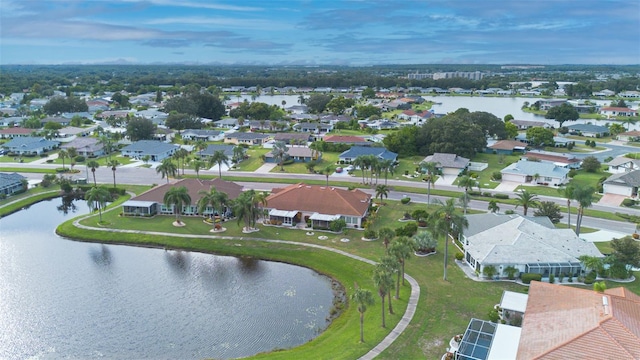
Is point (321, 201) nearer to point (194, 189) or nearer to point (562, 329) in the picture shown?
point (194, 189)

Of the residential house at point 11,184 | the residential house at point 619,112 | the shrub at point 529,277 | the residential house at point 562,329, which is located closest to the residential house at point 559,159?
the shrub at point 529,277

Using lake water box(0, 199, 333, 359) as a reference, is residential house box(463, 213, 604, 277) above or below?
above

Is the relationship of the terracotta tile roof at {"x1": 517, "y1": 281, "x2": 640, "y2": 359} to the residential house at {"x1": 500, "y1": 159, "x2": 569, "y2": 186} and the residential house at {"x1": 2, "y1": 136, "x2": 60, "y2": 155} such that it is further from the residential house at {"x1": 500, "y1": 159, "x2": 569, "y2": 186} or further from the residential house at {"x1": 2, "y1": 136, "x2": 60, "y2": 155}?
the residential house at {"x1": 2, "y1": 136, "x2": 60, "y2": 155}

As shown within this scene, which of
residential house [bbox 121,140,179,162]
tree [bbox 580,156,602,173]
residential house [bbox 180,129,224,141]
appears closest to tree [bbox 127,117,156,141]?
residential house [bbox 180,129,224,141]

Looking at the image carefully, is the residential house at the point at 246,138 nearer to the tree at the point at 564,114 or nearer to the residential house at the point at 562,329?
the residential house at the point at 562,329

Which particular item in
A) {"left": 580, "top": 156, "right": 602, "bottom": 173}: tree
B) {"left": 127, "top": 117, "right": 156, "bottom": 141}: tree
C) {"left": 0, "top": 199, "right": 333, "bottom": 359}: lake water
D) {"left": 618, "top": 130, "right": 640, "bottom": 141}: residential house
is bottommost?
{"left": 0, "top": 199, "right": 333, "bottom": 359}: lake water

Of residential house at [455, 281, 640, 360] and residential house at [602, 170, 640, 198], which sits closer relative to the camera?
residential house at [455, 281, 640, 360]

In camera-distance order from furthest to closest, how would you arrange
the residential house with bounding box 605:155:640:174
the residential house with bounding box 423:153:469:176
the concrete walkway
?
1. the residential house with bounding box 423:153:469:176
2. the residential house with bounding box 605:155:640:174
3. the concrete walkway
